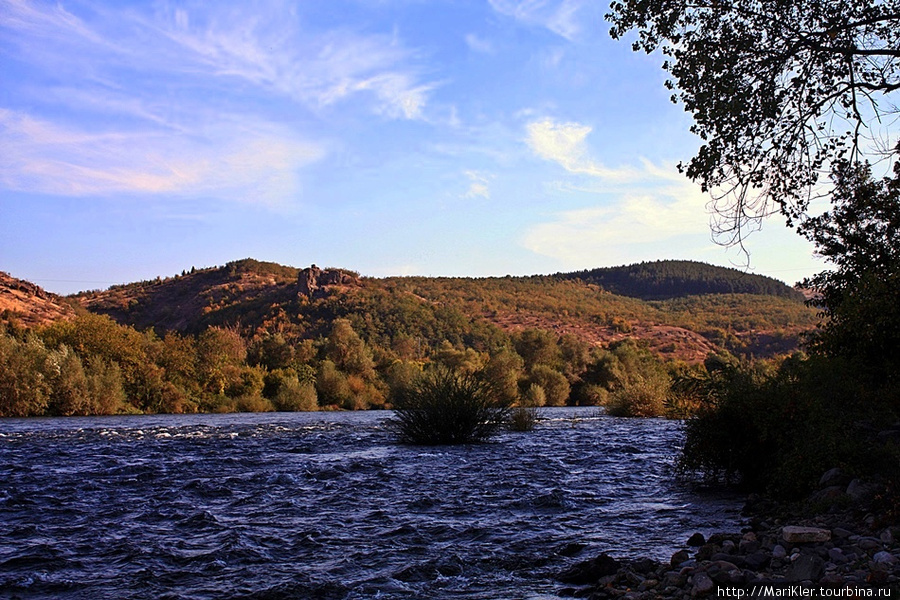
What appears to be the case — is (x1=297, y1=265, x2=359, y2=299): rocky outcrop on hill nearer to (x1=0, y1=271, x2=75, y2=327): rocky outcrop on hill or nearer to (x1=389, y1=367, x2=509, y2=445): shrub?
(x1=0, y1=271, x2=75, y2=327): rocky outcrop on hill

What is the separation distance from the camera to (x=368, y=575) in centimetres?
895

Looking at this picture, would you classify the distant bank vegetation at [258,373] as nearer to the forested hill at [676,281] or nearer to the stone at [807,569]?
the stone at [807,569]

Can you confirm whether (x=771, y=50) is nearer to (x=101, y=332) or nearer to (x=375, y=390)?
(x=101, y=332)

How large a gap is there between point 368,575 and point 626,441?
1924cm

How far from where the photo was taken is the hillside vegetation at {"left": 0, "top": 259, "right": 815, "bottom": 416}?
1753 inches

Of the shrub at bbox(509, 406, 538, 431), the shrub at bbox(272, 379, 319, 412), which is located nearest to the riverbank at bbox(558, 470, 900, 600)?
the shrub at bbox(509, 406, 538, 431)

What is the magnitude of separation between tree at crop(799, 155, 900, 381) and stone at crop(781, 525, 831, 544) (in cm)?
382

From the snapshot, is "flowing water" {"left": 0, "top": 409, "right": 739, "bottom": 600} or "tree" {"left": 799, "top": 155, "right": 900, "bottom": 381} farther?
"tree" {"left": 799, "top": 155, "right": 900, "bottom": 381}

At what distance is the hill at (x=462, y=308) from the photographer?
9431cm

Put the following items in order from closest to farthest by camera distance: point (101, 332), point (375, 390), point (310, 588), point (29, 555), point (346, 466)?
point (310, 588) < point (29, 555) < point (346, 466) < point (101, 332) < point (375, 390)

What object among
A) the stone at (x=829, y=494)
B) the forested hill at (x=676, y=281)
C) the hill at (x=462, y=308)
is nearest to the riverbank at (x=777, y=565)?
the stone at (x=829, y=494)

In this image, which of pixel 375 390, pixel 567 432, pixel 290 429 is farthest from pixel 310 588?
pixel 375 390

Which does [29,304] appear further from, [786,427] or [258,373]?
[786,427]

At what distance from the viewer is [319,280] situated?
4262 inches
